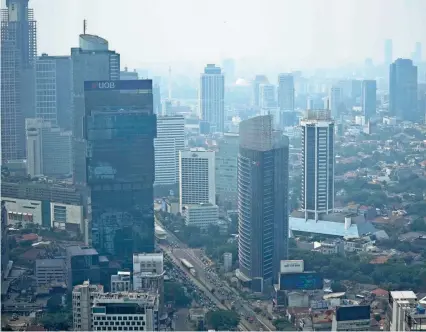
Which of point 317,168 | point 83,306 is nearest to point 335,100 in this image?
point 317,168

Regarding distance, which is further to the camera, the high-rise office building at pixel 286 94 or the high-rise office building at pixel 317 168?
the high-rise office building at pixel 286 94

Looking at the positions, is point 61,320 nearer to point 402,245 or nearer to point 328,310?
point 328,310

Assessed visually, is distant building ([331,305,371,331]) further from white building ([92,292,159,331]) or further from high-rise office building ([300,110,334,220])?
high-rise office building ([300,110,334,220])

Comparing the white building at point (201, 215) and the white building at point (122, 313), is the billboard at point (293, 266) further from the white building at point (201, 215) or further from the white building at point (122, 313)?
Result: the white building at point (201, 215)

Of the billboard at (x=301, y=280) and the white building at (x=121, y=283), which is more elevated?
the white building at (x=121, y=283)

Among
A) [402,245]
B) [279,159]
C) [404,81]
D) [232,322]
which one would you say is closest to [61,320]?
[232,322]

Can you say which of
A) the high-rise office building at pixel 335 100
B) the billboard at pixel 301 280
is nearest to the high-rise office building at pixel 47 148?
the billboard at pixel 301 280

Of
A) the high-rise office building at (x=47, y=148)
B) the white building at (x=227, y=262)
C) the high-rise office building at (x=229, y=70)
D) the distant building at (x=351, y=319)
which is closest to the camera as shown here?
the distant building at (x=351, y=319)
